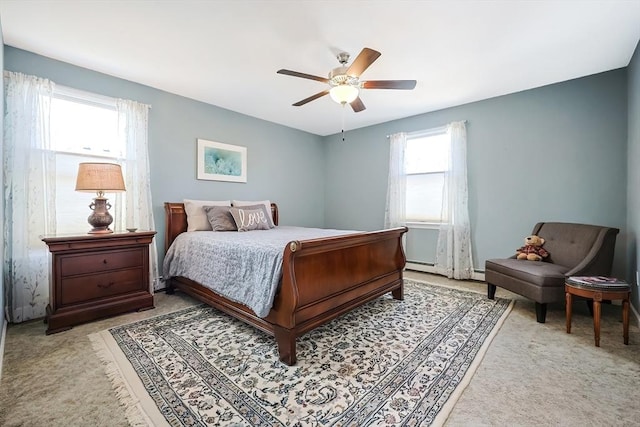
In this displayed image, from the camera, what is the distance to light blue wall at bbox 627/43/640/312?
2.54 m

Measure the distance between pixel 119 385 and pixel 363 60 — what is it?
2815 millimetres

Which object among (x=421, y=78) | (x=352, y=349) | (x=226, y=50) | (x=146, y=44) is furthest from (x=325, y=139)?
(x=352, y=349)

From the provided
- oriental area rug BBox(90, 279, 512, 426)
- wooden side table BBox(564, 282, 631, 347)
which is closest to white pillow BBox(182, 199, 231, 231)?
oriental area rug BBox(90, 279, 512, 426)

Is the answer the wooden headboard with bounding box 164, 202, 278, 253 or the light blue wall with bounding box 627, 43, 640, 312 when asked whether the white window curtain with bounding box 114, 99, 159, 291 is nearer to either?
the wooden headboard with bounding box 164, 202, 278, 253

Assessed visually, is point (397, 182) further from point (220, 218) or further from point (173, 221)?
point (173, 221)

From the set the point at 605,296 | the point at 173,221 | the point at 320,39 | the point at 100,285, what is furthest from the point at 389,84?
the point at 100,285

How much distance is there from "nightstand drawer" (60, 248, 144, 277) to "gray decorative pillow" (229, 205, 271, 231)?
1.13m

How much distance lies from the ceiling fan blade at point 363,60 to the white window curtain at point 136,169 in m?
2.65

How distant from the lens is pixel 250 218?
3.70 metres

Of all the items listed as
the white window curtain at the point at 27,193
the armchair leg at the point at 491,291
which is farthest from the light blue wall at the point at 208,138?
the armchair leg at the point at 491,291

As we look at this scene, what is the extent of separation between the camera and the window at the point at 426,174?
4.39m

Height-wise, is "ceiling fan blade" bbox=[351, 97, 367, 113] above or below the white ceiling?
below

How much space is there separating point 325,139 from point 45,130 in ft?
14.5

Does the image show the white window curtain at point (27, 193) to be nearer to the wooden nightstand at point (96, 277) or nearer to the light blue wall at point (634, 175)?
the wooden nightstand at point (96, 277)
